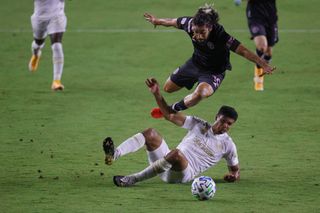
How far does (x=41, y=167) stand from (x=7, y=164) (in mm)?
600

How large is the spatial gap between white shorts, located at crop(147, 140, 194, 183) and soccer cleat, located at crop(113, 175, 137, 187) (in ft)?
1.55

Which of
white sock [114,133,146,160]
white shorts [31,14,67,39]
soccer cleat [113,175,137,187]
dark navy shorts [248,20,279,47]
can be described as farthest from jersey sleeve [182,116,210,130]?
white shorts [31,14,67,39]

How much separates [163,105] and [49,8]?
8.79 m

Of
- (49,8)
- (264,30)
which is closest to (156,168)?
(264,30)

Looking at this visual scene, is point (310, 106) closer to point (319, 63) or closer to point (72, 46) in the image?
point (319, 63)

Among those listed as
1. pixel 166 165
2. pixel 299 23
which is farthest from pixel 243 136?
pixel 299 23

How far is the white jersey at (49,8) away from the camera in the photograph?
67.2 ft

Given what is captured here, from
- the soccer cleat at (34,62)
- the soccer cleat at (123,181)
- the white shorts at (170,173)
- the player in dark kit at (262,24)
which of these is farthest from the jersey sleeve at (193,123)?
the soccer cleat at (34,62)

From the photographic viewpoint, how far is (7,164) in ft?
46.9

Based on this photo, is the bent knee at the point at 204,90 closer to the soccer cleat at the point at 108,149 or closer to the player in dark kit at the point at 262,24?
the soccer cleat at the point at 108,149

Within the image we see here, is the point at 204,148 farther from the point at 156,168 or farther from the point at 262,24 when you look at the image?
the point at 262,24

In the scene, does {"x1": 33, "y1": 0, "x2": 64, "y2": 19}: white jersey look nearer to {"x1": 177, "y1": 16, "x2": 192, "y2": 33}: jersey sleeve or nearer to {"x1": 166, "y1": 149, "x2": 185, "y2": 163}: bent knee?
{"x1": 177, "y1": 16, "x2": 192, "y2": 33}: jersey sleeve

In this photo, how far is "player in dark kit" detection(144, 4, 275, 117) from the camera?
14094 mm

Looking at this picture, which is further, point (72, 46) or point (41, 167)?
point (72, 46)
